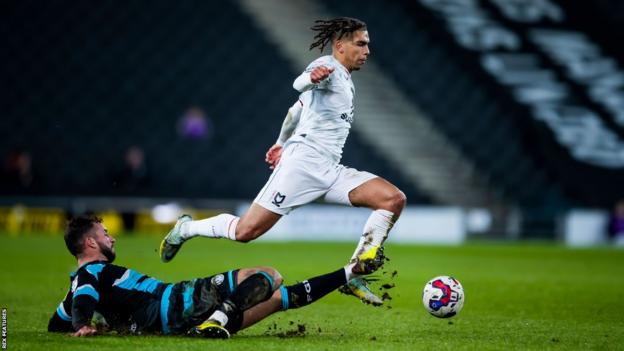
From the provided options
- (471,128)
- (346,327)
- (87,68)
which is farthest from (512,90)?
(346,327)

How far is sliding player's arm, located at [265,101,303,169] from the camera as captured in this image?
7.79 m

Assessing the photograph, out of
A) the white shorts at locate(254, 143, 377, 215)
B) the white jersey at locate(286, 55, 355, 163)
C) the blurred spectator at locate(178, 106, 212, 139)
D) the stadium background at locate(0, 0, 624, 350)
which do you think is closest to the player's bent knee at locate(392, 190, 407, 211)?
the white shorts at locate(254, 143, 377, 215)

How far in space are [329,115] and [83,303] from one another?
2.49m

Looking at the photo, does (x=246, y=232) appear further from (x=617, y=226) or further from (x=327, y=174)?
(x=617, y=226)

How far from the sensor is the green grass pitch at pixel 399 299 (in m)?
6.33

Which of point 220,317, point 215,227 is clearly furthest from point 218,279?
point 215,227

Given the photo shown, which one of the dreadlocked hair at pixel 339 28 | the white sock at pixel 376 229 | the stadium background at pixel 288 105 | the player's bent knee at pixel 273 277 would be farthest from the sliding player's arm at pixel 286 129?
the stadium background at pixel 288 105

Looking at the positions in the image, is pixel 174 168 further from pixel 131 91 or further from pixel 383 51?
pixel 383 51

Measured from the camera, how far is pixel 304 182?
7.43m

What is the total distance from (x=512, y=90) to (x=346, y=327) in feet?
62.3

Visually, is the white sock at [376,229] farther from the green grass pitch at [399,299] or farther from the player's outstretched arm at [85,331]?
the player's outstretched arm at [85,331]

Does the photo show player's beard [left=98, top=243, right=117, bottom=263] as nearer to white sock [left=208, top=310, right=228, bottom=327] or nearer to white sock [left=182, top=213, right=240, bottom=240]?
white sock [left=208, top=310, right=228, bottom=327]

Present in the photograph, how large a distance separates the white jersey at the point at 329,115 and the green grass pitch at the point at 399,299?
138 centimetres

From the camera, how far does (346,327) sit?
7.39m
